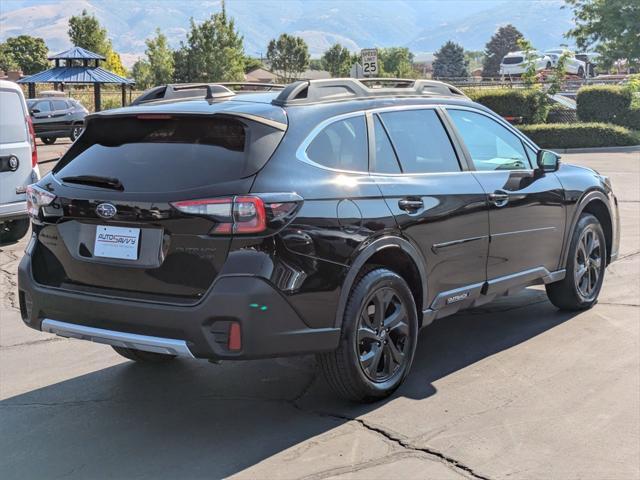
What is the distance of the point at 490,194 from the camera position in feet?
17.6

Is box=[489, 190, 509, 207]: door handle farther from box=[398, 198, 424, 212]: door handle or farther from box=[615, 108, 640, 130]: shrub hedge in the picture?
box=[615, 108, 640, 130]: shrub hedge

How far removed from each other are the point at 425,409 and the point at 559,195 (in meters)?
2.41

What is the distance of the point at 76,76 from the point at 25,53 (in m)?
53.9

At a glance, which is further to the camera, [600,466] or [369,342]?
[369,342]

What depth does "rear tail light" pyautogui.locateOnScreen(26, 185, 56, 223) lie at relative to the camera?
4.45 meters

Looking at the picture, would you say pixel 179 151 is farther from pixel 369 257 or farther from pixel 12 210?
pixel 12 210

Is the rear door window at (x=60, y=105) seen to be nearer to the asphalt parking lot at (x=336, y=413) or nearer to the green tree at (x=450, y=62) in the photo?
the asphalt parking lot at (x=336, y=413)

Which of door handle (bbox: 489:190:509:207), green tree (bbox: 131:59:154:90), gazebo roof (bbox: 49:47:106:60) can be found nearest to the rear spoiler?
door handle (bbox: 489:190:509:207)

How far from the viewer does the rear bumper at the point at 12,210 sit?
9.36 meters

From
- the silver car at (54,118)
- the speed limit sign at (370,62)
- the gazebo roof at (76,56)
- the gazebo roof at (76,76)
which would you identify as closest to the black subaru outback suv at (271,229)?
the speed limit sign at (370,62)

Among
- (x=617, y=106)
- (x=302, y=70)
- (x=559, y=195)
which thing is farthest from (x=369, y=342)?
(x=302, y=70)

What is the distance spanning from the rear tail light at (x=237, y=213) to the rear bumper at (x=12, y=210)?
6278mm

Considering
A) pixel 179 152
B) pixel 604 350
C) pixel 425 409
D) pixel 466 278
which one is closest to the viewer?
pixel 179 152

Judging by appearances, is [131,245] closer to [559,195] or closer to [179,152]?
[179,152]
